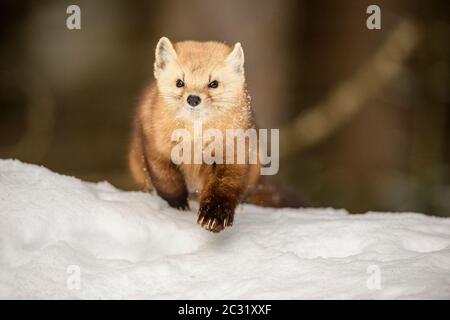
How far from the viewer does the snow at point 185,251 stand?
71.7 inches

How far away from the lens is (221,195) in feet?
8.00

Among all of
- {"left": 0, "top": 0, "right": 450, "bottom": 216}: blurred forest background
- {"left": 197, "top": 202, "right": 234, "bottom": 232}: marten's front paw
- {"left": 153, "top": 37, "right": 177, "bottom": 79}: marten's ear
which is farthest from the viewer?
{"left": 0, "top": 0, "right": 450, "bottom": 216}: blurred forest background

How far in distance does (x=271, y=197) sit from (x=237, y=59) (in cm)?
98

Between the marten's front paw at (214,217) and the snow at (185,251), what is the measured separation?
54 millimetres

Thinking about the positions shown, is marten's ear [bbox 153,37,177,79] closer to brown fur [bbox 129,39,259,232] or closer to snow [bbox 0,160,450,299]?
brown fur [bbox 129,39,259,232]

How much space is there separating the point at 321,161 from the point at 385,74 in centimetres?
91

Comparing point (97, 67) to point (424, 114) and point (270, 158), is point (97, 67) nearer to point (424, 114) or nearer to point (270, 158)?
point (424, 114)

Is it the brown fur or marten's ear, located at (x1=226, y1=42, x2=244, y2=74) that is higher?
marten's ear, located at (x1=226, y1=42, x2=244, y2=74)

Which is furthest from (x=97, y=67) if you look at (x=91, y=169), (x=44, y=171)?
(x=44, y=171)

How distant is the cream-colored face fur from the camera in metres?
2.50

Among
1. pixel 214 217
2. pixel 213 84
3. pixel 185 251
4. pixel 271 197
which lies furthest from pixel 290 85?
pixel 185 251

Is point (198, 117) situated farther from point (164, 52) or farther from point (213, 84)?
point (164, 52)

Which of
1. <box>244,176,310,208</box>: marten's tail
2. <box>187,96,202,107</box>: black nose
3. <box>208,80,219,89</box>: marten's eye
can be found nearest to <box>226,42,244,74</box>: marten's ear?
<box>208,80,219,89</box>: marten's eye

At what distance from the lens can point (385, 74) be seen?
18.6ft
